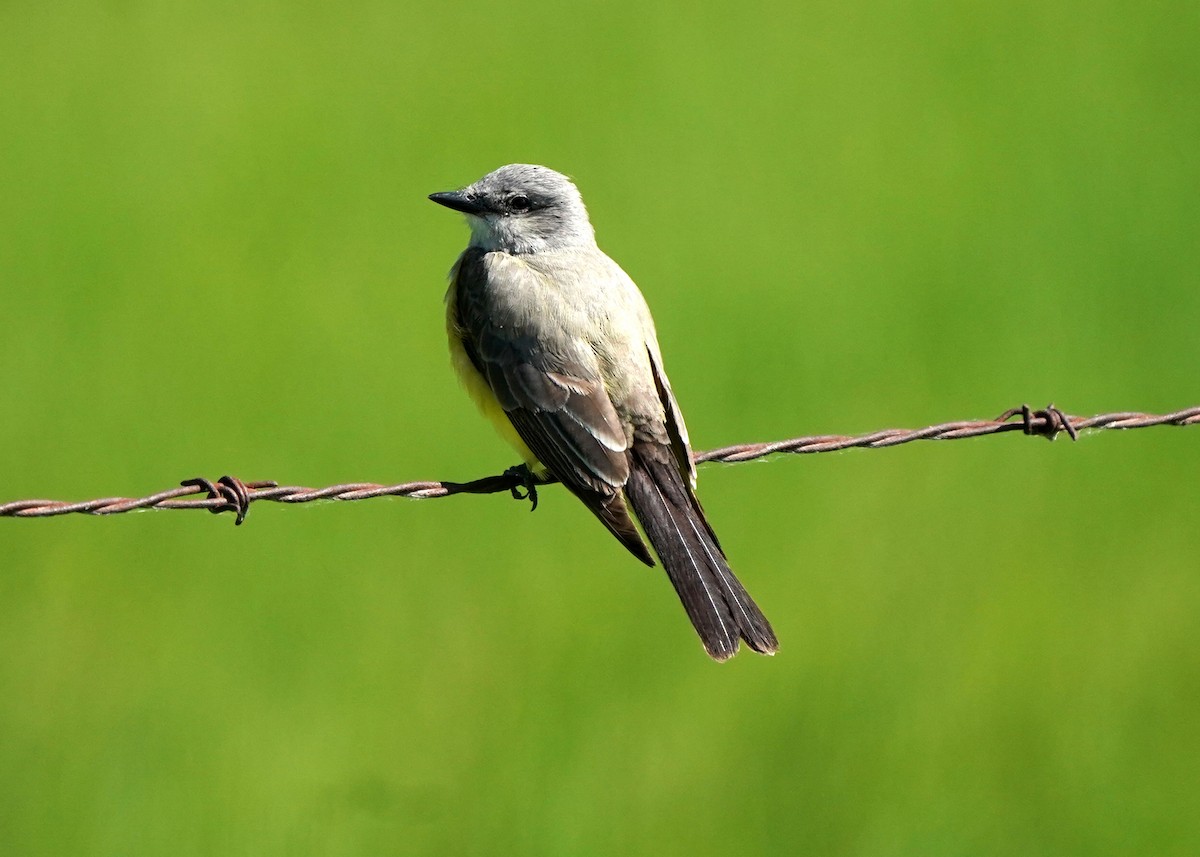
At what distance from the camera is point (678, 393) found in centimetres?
815

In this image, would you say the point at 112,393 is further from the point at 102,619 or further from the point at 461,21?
the point at 461,21

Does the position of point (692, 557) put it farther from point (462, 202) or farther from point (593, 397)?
point (462, 202)

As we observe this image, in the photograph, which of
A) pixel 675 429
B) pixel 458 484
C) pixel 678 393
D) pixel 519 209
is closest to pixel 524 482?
pixel 675 429

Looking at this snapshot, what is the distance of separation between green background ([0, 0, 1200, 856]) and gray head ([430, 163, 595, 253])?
5.49 feet

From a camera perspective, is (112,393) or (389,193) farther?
(389,193)

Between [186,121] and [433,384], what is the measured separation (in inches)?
113

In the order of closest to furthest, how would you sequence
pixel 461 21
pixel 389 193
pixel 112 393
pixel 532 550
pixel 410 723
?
pixel 410 723 → pixel 532 550 → pixel 112 393 → pixel 389 193 → pixel 461 21

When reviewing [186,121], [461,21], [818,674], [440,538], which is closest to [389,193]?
[186,121]

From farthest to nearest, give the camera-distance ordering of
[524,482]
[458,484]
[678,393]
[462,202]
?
[678,393], [462,202], [524,482], [458,484]

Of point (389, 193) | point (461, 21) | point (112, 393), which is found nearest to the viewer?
point (112, 393)

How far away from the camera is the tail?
475cm

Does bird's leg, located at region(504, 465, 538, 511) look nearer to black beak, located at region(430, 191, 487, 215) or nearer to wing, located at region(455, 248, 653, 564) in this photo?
wing, located at region(455, 248, 653, 564)

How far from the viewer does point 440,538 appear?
736 cm

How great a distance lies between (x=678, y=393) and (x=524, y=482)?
3075mm
